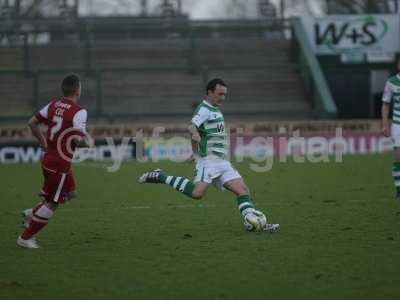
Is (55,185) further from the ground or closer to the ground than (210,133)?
closer to the ground

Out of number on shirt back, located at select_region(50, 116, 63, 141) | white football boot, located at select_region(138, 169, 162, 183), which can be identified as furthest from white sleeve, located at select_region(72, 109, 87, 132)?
white football boot, located at select_region(138, 169, 162, 183)

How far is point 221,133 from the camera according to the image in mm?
10617

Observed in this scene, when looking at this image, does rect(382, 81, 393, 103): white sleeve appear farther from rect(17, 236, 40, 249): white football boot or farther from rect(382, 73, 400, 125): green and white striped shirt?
rect(17, 236, 40, 249): white football boot

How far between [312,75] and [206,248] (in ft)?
79.8

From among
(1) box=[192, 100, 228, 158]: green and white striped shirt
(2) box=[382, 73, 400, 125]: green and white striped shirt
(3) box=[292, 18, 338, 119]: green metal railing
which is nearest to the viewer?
(1) box=[192, 100, 228, 158]: green and white striped shirt

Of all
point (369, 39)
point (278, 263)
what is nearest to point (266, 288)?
point (278, 263)

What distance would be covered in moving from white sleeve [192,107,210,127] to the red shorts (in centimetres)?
183

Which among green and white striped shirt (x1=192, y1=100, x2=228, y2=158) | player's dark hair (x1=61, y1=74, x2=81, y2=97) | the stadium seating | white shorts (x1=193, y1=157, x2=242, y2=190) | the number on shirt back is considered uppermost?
player's dark hair (x1=61, y1=74, x2=81, y2=97)

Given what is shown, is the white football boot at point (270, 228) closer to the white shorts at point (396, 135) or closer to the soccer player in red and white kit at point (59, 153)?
the soccer player in red and white kit at point (59, 153)

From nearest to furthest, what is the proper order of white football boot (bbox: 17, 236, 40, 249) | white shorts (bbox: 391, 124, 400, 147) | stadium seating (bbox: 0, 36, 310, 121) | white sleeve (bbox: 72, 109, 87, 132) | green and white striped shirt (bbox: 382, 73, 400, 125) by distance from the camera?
1. white sleeve (bbox: 72, 109, 87, 132)
2. white football boot (bbox: 17, 236, 40, 249)
3. white shorts (bbox: 391, 124, 400, 147)
4. green and white striped shirt (bbox: 382, 73, 400, 125)
5. stadium seating (bbox: 0, 36, 310, 121)

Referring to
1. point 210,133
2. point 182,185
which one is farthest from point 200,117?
point 182,185

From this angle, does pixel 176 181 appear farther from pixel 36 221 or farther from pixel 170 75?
pixel 170 75

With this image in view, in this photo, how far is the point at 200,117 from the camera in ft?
34.1

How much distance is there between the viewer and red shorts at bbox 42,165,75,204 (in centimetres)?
922
